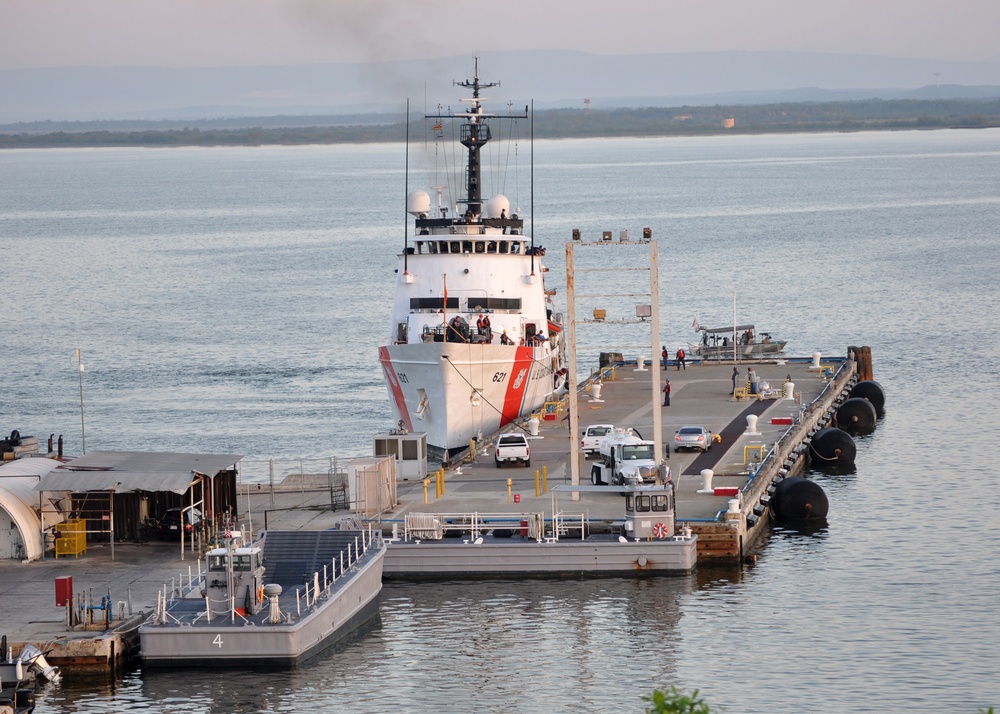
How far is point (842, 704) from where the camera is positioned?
105ft

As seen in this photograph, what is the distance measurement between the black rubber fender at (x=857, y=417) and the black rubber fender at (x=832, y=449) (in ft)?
24.2

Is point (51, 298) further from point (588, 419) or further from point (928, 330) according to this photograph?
point (588, 419)

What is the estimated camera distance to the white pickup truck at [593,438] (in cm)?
5084

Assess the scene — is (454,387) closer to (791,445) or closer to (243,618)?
(791,445)

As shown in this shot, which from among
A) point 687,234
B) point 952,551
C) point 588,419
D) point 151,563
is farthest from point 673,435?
point 687,234

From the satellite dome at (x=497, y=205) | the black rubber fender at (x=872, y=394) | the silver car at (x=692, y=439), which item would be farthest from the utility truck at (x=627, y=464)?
the black rubber fender at (x=872, y=394)

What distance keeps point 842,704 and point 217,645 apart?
1240 cm

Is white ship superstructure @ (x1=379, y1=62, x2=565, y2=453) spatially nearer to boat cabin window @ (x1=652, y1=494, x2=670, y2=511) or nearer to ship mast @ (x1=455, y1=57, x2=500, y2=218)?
ship mast @ (x1=455, y1=57, x2=500, y2=218)

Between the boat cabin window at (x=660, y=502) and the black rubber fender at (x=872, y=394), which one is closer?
the boat cabin window at (x=660, y=502)

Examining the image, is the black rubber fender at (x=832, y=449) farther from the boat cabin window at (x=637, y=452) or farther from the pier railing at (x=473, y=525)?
the pier railing at (x=473, y=525)

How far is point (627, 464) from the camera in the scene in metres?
44.5

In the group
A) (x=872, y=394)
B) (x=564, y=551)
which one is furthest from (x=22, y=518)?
(x=872, y=394)

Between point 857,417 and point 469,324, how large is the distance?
1591 cm

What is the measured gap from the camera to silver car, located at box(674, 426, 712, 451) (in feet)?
169
